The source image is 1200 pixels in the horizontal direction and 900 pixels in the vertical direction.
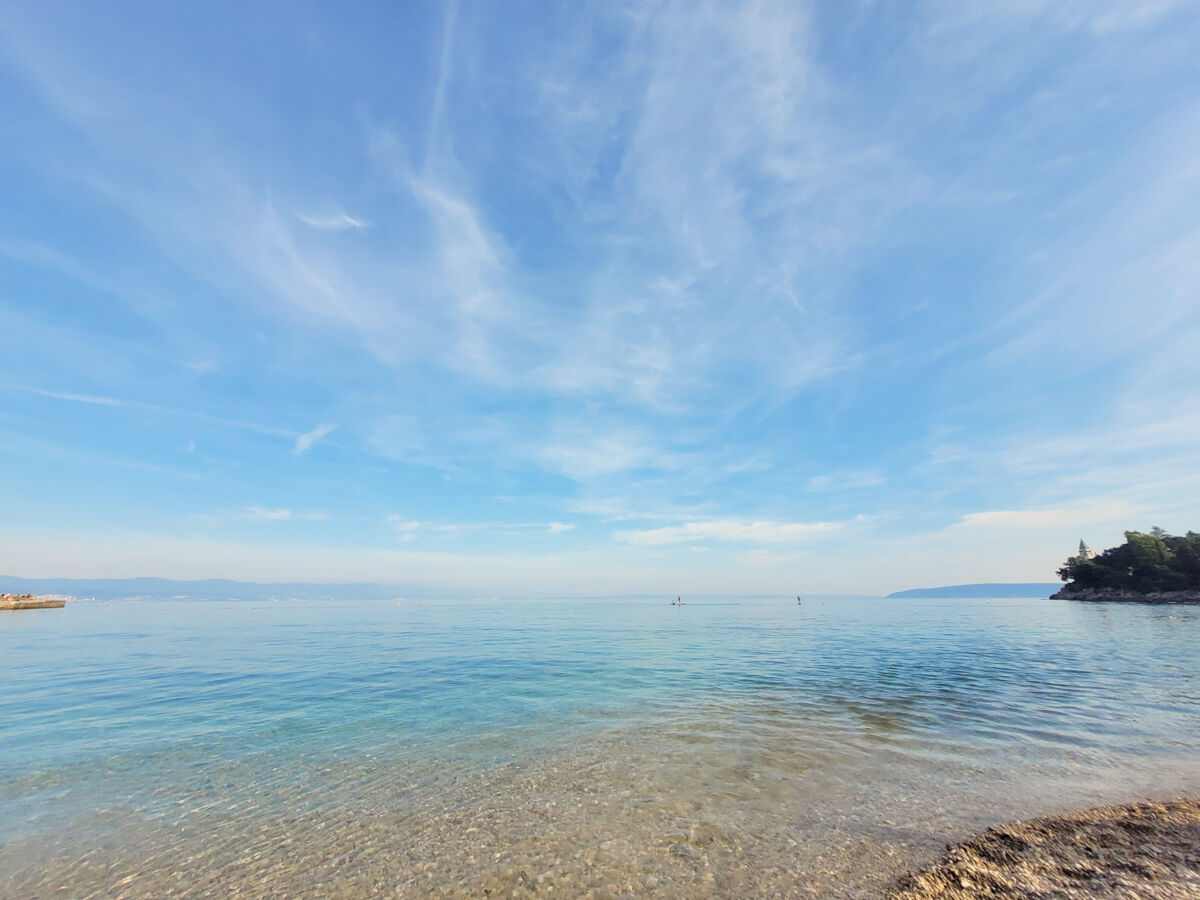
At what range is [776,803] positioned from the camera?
29.0 feet

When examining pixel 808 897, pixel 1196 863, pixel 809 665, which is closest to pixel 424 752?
pixel 808 897

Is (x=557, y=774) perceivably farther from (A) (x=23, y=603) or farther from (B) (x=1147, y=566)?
(B) (x=1147, y=566)

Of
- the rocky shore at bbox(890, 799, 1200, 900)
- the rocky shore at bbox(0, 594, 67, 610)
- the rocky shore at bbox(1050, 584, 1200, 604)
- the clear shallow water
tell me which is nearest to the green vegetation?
the rocky shore at bbox(1050, 584, 1200, 604)

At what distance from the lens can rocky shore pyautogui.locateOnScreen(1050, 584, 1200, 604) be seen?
Answer: 3883 inches

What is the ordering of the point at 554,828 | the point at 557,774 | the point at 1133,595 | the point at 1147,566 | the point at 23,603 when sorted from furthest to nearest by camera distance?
1. the point at 1133,595
2. the point at 1147,566
3. the point at 23,603
4. the point at 557,774
5. the point at 554,828

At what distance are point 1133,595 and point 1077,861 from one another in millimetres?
158970

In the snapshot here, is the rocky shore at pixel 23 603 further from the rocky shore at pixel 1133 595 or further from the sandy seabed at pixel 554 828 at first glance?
the rocky shore at pixel 1133 595

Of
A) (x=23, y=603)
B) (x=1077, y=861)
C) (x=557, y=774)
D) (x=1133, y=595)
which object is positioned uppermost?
(x=1133, y=595)

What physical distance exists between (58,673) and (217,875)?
1255 inches

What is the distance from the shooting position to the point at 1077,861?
20.6 feet

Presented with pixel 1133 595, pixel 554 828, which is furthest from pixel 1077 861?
pixel 1133 595

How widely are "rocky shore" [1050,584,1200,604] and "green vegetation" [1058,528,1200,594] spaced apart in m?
1.01

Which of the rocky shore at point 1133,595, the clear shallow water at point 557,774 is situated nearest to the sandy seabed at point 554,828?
the clear shallow water at point 557,774

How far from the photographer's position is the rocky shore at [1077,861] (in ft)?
18.4
